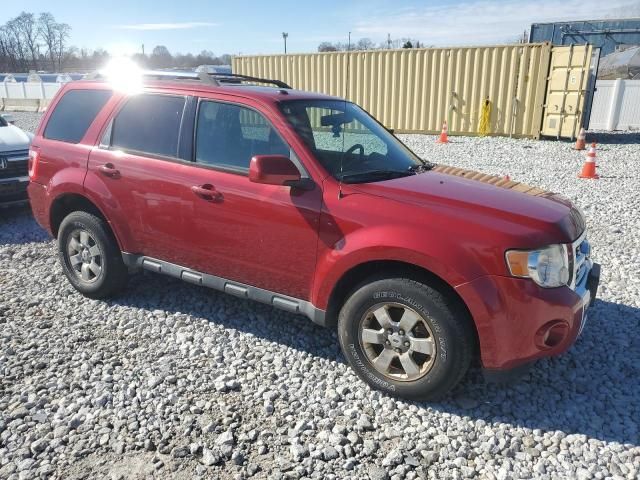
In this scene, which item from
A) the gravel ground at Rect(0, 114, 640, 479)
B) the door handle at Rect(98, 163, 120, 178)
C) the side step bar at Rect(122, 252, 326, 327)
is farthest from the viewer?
the door handle at Rect(98, 163, 120, 178)

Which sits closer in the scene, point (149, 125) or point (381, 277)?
point (381, 277)

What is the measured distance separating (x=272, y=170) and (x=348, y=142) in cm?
89

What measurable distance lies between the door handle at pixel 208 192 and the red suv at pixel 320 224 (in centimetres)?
2

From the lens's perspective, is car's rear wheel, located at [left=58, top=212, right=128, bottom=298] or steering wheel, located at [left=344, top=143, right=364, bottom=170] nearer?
steering wheel, located at [left=344, top=143, right=364, bottom=170]

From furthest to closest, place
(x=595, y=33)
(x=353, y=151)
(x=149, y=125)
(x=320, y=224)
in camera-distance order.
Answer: (x=595, y=33) → (x=149, y=125) → (x=353, y=151) → (x=320, y=224)

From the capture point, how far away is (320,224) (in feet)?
10.5

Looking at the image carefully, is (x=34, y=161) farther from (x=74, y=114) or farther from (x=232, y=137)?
(x=232, y=137)

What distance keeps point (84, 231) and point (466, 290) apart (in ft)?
11.0

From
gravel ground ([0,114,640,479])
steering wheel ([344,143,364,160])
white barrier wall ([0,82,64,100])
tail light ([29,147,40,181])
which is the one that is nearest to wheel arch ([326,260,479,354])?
gravel ground ([0,114,640,479])

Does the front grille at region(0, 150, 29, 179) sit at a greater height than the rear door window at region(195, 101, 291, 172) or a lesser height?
lesser

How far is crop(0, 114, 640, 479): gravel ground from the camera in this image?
2.65 metres

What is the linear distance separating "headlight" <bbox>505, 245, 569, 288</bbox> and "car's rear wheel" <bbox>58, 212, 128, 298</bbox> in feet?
10.7

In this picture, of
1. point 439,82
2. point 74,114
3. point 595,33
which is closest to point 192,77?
point 74,114

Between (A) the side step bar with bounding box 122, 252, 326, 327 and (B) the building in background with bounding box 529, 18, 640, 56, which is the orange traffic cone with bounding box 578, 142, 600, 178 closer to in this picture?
(A) the side step bar with bounding box 122, 252, 326, 327
